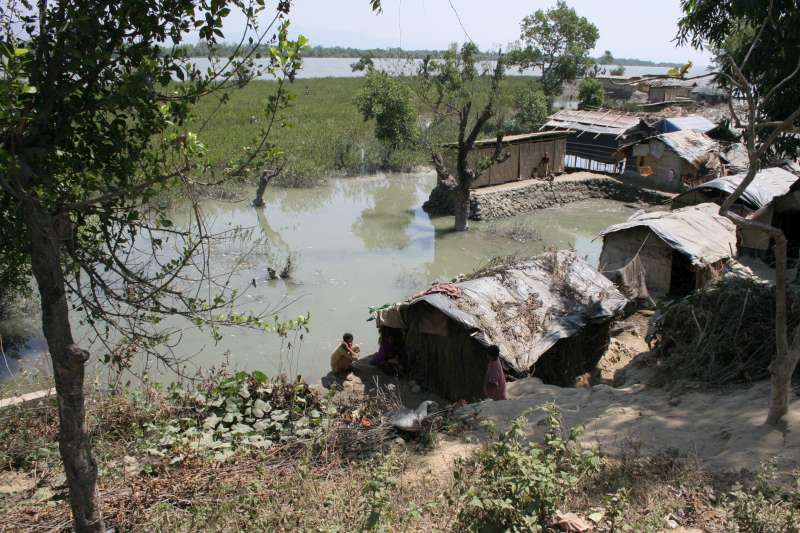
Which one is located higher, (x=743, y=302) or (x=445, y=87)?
(x=445, y=87)

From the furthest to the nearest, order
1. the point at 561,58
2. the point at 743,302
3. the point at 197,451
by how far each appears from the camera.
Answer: the point at 561,58, the point at 743,302, the point at 197,451

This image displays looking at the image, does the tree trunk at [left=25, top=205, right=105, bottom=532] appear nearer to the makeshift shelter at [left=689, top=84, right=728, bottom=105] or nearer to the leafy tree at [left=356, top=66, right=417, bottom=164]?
the leafy tree at [left=356, top=66, right=417, bottom=164]

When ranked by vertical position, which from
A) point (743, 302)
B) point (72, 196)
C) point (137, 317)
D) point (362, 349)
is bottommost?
point (362, 349)

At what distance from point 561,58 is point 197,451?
34283 millimetres

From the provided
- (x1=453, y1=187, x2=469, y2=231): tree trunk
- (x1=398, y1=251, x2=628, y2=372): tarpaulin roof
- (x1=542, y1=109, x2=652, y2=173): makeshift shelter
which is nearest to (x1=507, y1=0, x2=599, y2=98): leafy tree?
(x1=542, y1=109, x2=652, y2=173): makeshift shelter

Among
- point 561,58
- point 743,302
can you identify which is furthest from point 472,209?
point 561,58

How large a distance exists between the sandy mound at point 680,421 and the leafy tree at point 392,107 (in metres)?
12.6

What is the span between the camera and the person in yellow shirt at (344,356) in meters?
8.44

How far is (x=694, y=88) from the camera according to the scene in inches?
1548

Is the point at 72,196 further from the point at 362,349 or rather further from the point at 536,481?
the point at 362,349

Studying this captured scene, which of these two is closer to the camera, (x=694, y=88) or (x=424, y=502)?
(x=424, y=502)

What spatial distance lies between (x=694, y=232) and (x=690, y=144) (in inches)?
408

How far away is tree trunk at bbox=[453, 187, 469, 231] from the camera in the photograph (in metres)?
16.8

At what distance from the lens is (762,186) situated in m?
13.6
